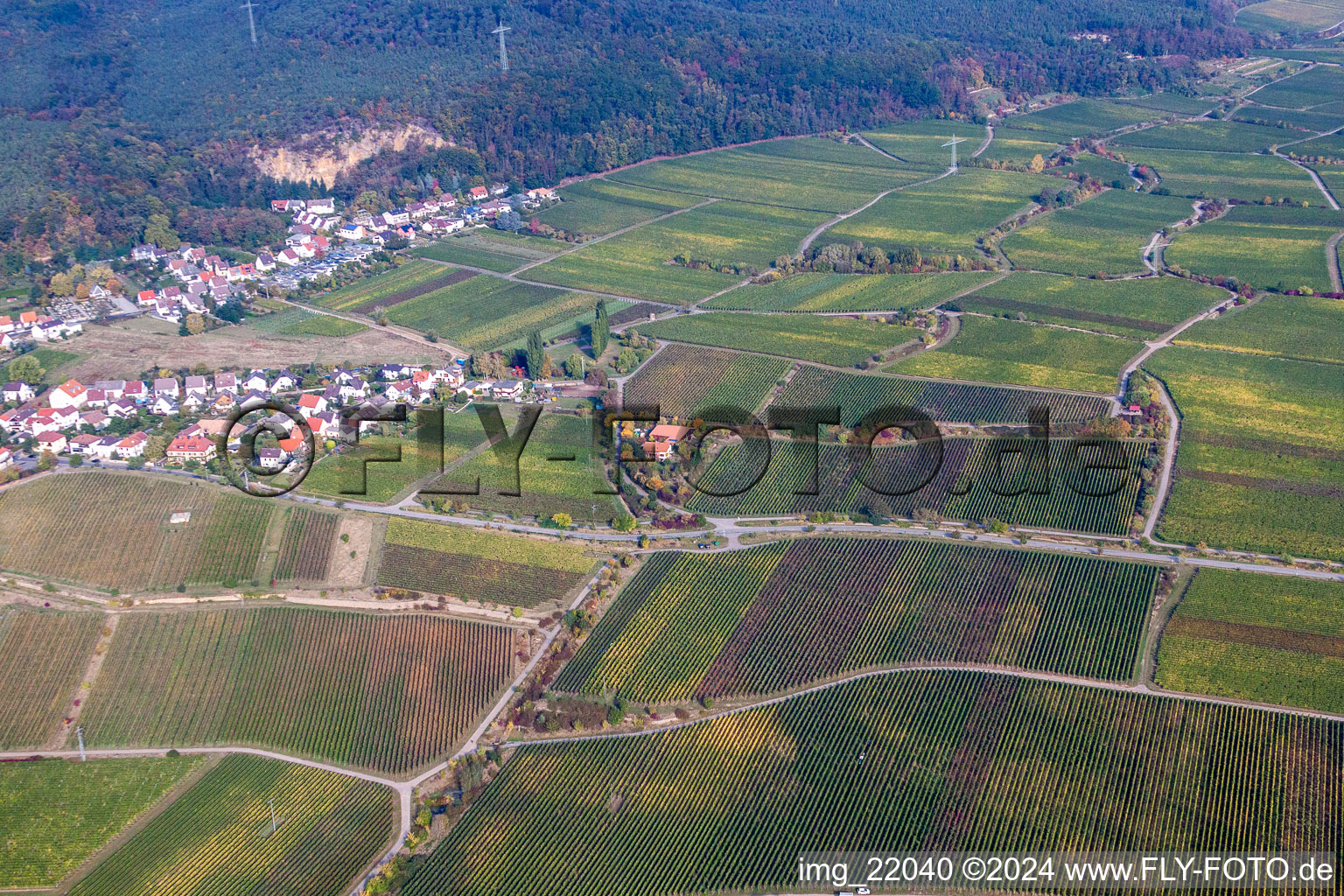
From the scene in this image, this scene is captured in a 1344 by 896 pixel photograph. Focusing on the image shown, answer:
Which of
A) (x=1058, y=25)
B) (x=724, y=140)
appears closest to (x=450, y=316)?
(x=724, y=140)

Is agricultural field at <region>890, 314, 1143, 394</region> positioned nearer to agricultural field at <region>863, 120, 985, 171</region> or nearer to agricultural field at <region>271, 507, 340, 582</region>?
agricultural field at <region>271, 507, 340, 582</region>

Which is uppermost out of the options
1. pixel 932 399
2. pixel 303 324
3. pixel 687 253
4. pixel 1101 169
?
pixel 1101 169

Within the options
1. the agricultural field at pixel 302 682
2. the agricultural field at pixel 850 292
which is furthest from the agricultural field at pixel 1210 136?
the agricultural field at pixel 302 682

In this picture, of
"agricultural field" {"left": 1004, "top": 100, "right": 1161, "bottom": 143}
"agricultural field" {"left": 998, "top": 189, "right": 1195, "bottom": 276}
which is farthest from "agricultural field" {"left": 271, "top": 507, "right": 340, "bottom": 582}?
"agricultural field" {"left": 1004, "top": 100, "right": 1161, "bottom": 143}

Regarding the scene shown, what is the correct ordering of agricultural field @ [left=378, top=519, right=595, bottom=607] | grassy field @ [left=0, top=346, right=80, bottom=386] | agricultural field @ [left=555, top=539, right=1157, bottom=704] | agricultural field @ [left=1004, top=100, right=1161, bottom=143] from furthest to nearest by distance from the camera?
agricultural field @ [left=1004, top=100, right=1161, bottom=143] → grassy field @ [left=0, top=346, right=80, bottom=386] → agricultural field @ [left=378, top=519, right=595, bottom=607] → agricultural field @ [left=555, top=539, right=1157, bottom=704]

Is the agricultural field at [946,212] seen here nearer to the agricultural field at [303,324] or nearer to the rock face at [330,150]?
the agricultural field at [303,324]

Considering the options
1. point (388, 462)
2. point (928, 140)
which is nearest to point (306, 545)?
point (388, 462)

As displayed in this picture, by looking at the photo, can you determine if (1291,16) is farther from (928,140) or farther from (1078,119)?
(928,140)
